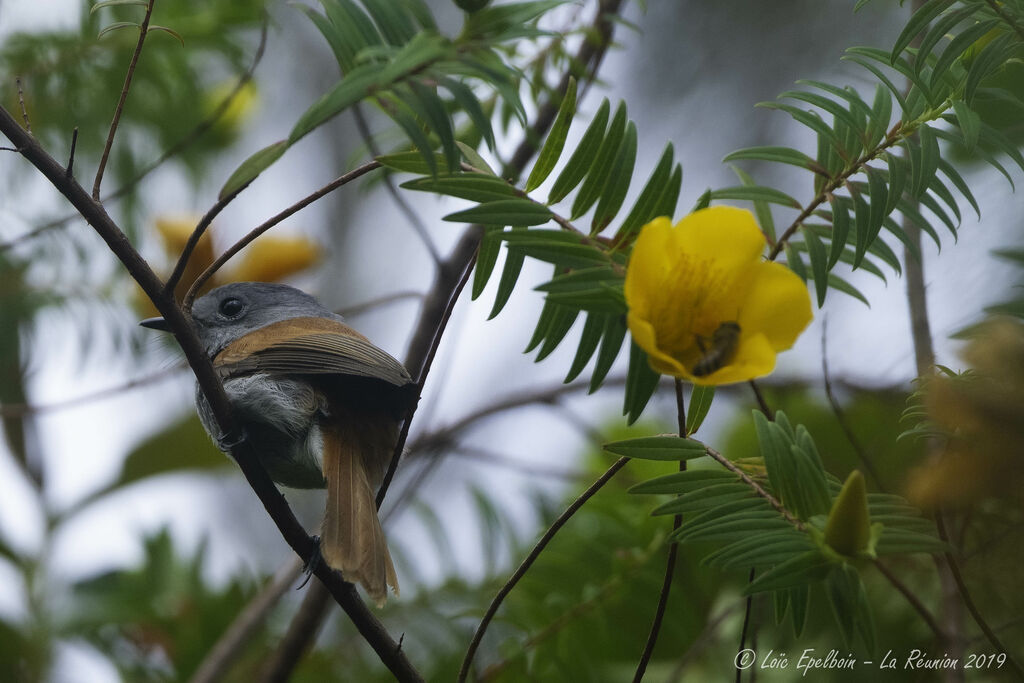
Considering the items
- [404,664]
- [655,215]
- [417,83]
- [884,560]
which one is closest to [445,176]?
[417,83]

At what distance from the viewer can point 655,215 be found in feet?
3.86

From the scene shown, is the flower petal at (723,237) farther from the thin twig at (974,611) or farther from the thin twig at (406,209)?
the thin twig at (406,209)

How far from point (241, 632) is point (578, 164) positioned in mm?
1805

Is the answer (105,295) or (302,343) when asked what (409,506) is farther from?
(105,295)

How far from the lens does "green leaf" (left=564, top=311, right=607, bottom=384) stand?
3.60ft

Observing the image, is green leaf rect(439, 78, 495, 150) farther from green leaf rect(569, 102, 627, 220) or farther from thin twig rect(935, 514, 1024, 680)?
thin twig rect(935, 514, 1024, 680)

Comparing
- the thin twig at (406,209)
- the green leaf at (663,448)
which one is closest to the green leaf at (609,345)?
the green leaf at (663,448)

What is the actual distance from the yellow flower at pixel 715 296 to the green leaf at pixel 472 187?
225 mm

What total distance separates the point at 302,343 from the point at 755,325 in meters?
1.36

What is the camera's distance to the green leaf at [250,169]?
112cm

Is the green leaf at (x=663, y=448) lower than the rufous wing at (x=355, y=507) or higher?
lower

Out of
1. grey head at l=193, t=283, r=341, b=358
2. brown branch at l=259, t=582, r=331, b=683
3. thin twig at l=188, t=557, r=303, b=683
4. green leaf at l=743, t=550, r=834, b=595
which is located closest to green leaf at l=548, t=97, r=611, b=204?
green leaf at l=743, t=550, r=834, b=595

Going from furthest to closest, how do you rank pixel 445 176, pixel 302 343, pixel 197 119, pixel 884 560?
1. pixel 197 119
2. pixel 302 343
3. pixel 884 560
4. pixel 445 176

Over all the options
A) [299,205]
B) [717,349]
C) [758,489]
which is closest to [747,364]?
[717,349]
